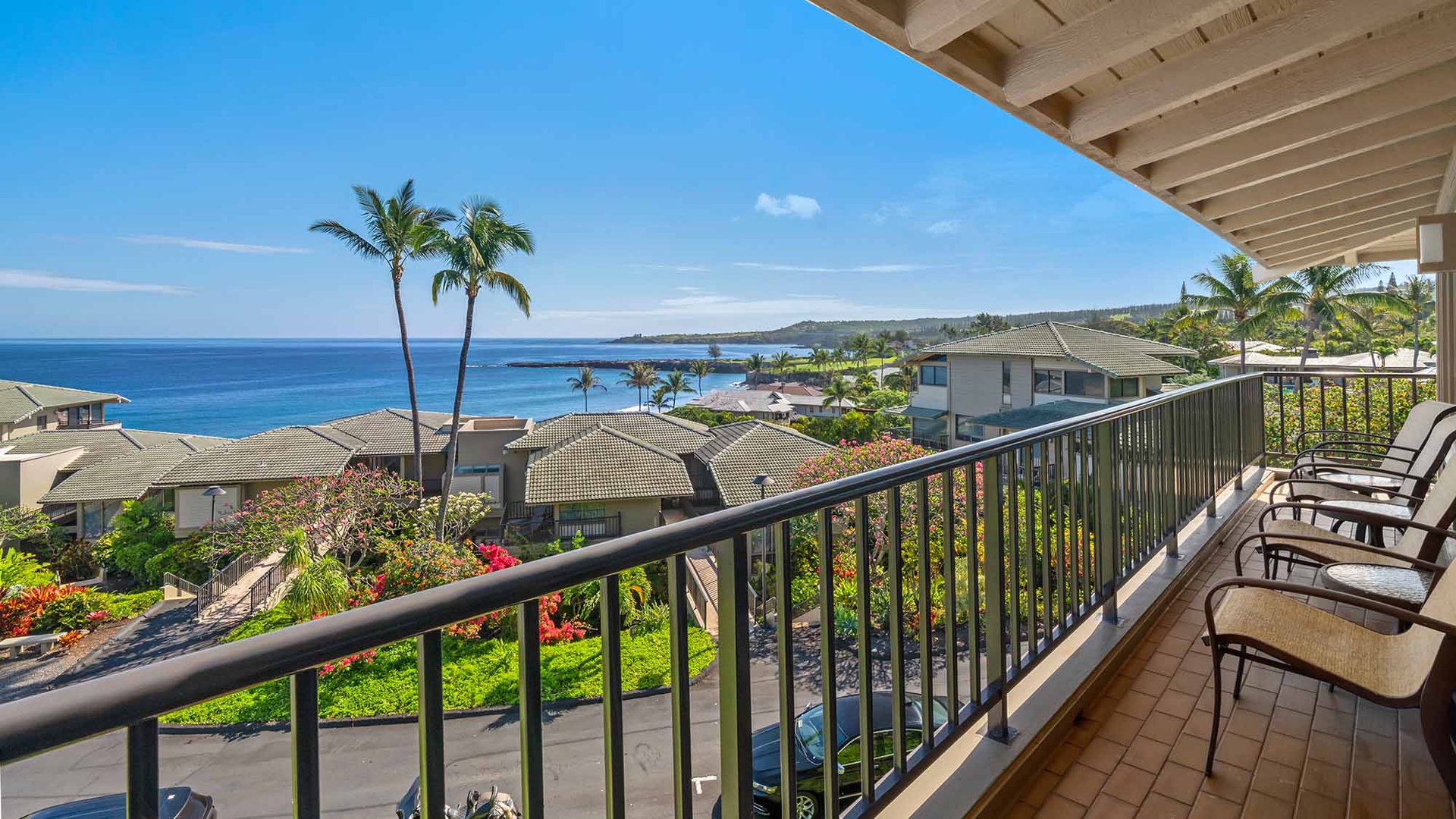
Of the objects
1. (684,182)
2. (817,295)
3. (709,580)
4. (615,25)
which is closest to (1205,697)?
(709,580)

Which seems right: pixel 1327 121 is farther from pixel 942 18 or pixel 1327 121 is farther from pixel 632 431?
pixel 632 431

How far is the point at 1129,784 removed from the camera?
5.73ft

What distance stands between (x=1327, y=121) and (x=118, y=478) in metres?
30.2

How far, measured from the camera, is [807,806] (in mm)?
1459

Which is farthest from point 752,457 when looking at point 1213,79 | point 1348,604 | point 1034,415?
point 1348,604

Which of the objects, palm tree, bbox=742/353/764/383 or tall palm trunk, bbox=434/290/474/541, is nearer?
tall palm trunk, bbox=434/290/474/541

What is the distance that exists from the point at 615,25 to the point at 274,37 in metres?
28.6

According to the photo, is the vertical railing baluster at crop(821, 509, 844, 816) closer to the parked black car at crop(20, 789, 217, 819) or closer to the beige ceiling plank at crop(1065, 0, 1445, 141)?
the parked black car at crop(20, 789, 217, 819)

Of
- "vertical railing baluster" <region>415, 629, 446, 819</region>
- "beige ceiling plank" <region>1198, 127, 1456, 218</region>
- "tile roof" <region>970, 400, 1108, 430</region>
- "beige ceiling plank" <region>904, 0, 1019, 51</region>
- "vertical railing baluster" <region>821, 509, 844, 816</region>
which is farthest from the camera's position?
"tile roof" <region>970, 400, 1108, 430</region>

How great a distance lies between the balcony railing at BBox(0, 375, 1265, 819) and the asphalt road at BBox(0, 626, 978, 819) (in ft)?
0.13

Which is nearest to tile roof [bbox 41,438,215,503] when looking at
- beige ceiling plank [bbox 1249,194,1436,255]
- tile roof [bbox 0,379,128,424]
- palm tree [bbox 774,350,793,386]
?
tile roof [bbox 0,379,128,424]

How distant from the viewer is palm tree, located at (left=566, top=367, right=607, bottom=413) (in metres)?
58.0

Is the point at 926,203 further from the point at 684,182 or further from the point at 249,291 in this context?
the point at 249,291

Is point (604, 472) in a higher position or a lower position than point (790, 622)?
lower
